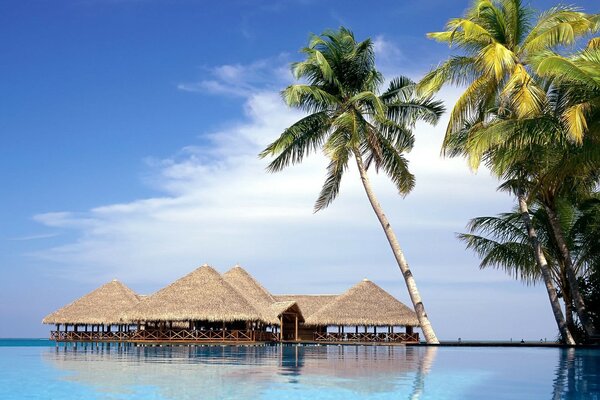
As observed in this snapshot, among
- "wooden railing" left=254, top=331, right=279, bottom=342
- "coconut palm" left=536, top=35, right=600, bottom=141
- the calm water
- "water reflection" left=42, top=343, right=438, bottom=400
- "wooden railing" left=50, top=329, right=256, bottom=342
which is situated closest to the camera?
the calm water

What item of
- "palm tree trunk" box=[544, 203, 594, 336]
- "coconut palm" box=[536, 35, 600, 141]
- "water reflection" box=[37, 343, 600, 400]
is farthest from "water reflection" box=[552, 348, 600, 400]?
"coconut palm" box=[536, 35, 600, 141]

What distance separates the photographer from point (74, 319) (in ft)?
90.8

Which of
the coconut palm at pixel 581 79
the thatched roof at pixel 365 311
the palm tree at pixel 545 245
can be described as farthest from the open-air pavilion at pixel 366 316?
the coconut palm at pixel 581 79

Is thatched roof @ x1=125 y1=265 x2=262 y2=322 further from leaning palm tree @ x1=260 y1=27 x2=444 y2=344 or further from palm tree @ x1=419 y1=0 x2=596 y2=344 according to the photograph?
palm tree @ x1=419 y1=0 x2=596 y2=344

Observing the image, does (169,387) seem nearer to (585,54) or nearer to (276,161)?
(585,54)

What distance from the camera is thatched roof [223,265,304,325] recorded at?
26.3 m

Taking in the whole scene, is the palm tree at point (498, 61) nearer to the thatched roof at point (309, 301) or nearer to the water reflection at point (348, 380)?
the water reflection at point (348, 380)

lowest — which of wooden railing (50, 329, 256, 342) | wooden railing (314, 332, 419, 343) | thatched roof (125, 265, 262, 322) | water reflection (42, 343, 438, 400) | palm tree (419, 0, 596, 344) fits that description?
wooden railing (314, 332, 419, 343)

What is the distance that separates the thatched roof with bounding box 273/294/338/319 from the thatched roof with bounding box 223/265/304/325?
21.3 inches

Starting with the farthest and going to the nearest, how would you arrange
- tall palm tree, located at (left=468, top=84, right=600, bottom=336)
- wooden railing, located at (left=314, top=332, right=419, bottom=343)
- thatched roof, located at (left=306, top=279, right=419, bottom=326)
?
wooden railing, located at (left=314, top=332, right=419, bottom=343), thatched roof, located at (left=306, top=279, right=419, bottom=326), tall palm tree, located at (left=468, top=84, right=600, bottom=336)

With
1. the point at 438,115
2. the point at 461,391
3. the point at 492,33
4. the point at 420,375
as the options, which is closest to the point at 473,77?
the point at 492,33

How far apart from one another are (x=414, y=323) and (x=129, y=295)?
1171cm

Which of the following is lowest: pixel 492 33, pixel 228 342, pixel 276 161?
pixel 228 342

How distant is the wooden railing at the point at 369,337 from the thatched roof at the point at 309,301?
6.32 ft
